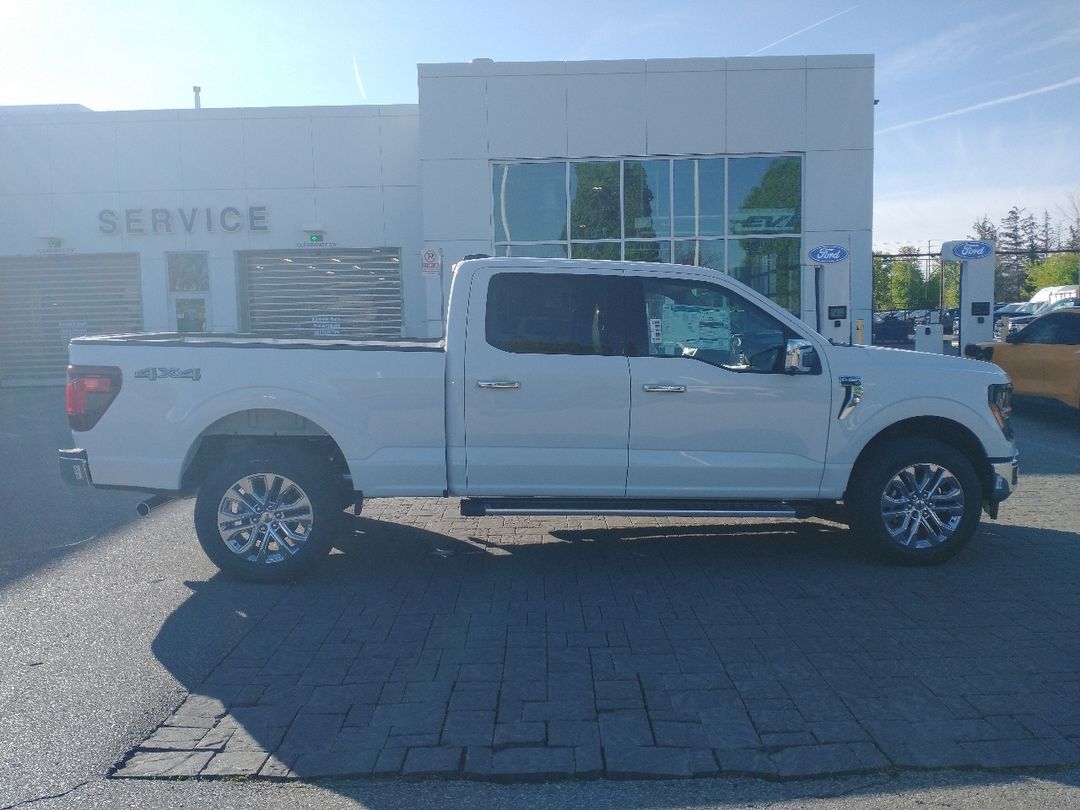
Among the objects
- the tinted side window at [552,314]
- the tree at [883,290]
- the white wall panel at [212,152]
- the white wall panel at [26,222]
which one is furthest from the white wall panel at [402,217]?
the tree at [883,290]

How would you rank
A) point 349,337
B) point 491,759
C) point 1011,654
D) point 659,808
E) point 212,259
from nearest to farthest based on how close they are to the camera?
1. point 659,808
2. point 491,759
3. point 1011,654
4. point 349,337
5. point 212,259

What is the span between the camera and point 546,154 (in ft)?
66.6

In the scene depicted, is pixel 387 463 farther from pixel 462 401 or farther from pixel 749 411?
pixel 749 411

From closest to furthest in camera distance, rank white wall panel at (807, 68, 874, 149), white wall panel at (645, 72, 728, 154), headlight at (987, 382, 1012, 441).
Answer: headlight at (987, 382, 1012, 441)
white wall panel at (807, 68, 874, 149)
white wall panel at (645, 72, 728, 154)

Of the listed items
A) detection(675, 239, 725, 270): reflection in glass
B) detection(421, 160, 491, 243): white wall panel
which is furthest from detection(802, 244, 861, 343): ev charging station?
detection(421, 160, 491, 243): white wall panel

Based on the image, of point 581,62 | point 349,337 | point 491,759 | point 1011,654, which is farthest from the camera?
point 581,62

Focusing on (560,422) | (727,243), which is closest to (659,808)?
(560,422)

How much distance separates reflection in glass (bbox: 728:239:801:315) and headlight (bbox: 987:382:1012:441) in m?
13.5

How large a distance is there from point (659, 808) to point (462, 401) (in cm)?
347

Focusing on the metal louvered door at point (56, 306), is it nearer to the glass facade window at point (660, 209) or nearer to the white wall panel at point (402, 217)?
the white wall panel at point (402, 217)

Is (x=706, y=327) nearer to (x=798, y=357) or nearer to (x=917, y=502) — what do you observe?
(x=798, y=357)

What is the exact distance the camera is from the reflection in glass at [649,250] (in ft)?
67.4

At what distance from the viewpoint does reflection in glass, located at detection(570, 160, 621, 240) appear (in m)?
20.4

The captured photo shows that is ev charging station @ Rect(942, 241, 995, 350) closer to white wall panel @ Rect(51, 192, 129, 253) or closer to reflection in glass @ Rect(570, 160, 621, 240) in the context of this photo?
reflection in glass @ Rect(570, 160, 621, 240)
